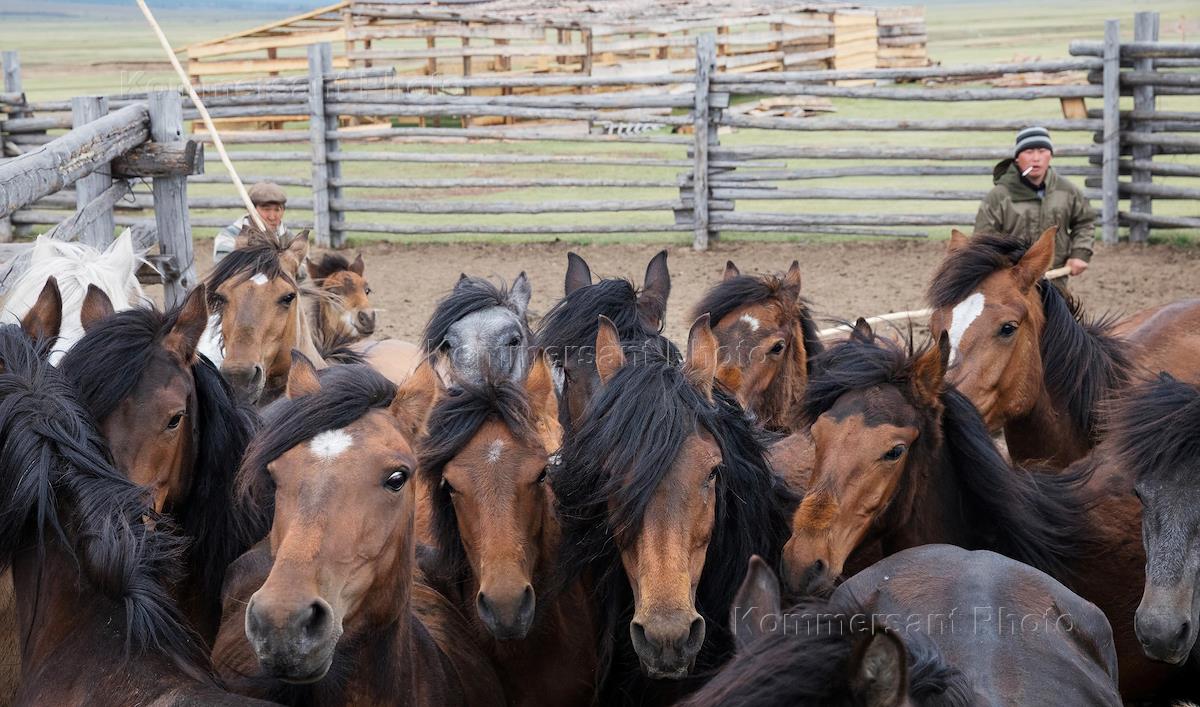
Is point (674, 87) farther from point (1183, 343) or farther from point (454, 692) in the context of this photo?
point (454, 692)

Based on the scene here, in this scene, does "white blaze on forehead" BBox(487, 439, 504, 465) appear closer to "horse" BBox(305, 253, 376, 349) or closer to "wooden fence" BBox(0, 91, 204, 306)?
"wooden fence" BBox(0, 91, 204, 306)

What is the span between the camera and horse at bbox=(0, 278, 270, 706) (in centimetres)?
289

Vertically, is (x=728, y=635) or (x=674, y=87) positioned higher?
(x=674, y=87)

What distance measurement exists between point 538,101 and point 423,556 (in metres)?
11.3

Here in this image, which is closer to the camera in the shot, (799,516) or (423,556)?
(799,516)

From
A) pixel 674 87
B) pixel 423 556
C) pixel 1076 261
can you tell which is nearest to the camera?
pixel 423 556

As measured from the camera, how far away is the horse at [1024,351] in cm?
506

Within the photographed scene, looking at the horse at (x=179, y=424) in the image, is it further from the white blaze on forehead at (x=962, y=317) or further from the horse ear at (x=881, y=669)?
the white blaze on forehead at (x=962, y=317)

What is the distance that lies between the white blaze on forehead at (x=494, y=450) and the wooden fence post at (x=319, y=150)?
1151cm

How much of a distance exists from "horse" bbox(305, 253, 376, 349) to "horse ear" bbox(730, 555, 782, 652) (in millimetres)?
4831

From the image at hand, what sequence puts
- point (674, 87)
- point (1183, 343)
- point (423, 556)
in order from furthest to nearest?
point (674, 87) < point (1183, 343) < point (423, 556)

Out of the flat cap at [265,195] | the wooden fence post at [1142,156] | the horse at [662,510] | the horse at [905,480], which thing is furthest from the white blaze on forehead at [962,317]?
the wooden fence post at [1142,156]

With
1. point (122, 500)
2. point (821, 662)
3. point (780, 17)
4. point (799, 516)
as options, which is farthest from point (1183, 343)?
point (780, 17)

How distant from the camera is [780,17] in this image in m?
27.2
